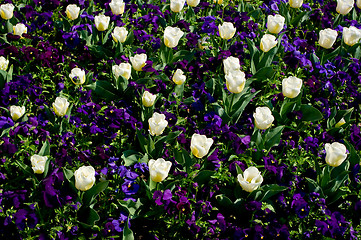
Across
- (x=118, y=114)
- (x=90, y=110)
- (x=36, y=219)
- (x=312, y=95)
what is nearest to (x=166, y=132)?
(x=118, y=114)

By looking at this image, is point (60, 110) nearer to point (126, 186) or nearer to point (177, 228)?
point (126, 186)

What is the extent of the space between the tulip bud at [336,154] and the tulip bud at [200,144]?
0.86 m

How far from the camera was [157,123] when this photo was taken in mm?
3275

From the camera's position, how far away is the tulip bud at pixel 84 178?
282 centimetres

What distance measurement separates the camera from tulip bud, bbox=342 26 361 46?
4420 mm

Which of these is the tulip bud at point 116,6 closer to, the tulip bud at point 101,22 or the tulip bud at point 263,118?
the tulip bud at point 101,22

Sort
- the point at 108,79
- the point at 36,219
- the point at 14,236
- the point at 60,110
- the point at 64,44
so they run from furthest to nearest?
the point at 64,44 < the point at 108,79 < the point at 60,110 < the point at 14,236 < the point at 36,219

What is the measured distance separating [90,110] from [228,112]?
120cm

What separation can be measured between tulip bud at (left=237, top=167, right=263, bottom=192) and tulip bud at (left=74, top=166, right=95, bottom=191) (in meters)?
1.00

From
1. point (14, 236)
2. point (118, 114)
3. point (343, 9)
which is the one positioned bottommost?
point (14, 236)

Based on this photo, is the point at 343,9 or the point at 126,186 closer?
the point at 126,186

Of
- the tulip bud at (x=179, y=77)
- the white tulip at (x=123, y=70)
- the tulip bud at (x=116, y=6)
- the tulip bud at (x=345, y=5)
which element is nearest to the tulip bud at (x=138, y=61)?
the white tulip at (x=123, y=70)

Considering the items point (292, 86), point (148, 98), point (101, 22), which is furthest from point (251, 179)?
point (101, 22)

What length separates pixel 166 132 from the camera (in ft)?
12.0
